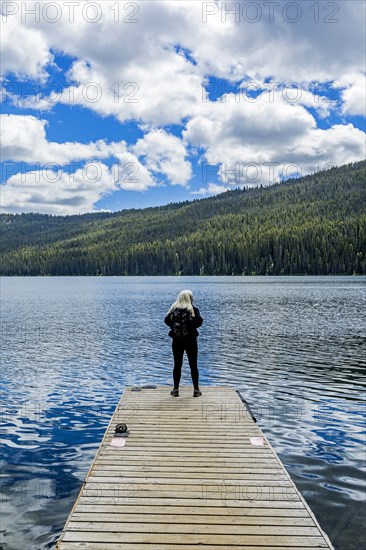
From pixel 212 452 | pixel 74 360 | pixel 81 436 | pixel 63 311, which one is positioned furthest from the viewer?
pixel 63 311

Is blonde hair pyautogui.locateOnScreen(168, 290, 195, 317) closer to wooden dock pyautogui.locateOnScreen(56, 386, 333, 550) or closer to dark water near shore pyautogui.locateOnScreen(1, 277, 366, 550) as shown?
wooden dock pyautogui.locateOnScreen(56, 386, 333, 550)

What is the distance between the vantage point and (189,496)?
8.40 meters

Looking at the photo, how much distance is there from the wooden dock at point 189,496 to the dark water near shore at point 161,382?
1.61 m

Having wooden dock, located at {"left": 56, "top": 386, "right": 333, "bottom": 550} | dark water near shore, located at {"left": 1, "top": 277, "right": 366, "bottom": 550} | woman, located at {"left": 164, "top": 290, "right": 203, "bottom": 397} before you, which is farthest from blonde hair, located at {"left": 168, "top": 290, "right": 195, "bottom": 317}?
dark water near shore, located at {"left": 1, "top": 277, "right": 366, "bottom": 550}

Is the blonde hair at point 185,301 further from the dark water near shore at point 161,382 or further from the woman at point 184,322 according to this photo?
the dark water near shore at point 161,382

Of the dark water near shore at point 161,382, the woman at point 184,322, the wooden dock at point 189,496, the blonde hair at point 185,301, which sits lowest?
the dark water near shore at point 161,382

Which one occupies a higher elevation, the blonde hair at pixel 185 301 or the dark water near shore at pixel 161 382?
the blonde hair at pixel 185 301

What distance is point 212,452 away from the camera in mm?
10820

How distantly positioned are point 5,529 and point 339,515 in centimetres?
656

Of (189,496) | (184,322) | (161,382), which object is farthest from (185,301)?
(161,382)

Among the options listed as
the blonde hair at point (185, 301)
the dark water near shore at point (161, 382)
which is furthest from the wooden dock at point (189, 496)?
the blonde hair at point (185, 301)

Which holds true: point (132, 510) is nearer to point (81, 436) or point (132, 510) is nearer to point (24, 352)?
point (81, 436)

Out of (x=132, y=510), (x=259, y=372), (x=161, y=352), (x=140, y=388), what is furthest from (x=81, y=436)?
Result: (x=161, y=352)

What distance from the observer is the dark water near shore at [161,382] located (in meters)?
11.0
